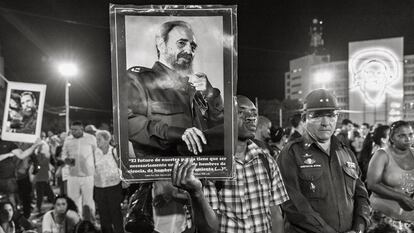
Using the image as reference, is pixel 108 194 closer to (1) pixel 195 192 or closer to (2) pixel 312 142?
(2) pixel 312 142

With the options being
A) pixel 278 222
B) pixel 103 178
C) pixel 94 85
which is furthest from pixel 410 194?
pixel 94 85

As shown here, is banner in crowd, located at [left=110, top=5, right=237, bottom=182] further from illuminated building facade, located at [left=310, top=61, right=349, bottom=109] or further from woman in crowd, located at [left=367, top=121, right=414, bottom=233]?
illuminated building facade, located at [left=310, top=61, right=349, bottom=109]

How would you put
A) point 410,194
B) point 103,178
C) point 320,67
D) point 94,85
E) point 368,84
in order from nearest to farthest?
point 410,194
point 103,178
point 368,84
point 94,85
point 320,67

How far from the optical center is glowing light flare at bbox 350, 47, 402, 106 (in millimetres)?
44688

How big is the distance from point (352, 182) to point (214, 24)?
201 cm

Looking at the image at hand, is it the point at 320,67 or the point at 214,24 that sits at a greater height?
the point at 320,67

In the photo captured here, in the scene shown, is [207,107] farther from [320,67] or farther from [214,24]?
[320,67]

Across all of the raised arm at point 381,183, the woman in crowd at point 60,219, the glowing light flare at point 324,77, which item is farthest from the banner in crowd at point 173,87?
the glowing light flare at point 324,77

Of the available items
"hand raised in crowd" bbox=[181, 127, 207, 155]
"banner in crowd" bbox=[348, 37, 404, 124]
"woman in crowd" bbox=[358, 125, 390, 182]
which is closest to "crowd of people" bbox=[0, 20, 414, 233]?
"hand raised in crowd" bbox=[181, 127, 207, 155]

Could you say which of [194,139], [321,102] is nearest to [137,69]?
[194,139]

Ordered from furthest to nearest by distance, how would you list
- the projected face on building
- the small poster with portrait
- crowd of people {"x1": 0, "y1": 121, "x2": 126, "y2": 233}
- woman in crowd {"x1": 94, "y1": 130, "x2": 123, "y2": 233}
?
1. the projected face on building
2. woman in crowd {"x1": 94, "y1": 130, "x2": 123, "y2": 233}
3. crowd of people {"x1": 0, "y1": 121, "x2": 126, "y2": 233}
4. the small poster with portrait

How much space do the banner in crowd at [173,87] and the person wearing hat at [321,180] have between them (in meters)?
1.43

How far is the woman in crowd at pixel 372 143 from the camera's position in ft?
25.2

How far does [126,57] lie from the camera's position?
207cm
